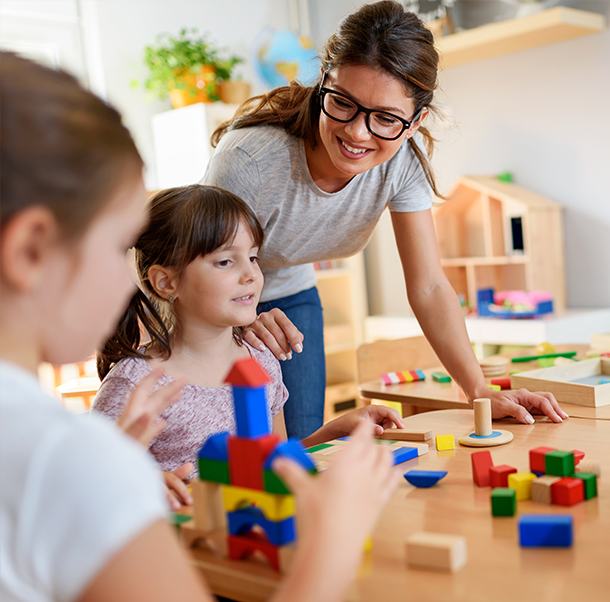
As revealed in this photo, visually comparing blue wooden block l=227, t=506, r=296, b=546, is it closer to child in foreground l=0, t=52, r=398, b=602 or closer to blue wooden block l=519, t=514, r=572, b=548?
child in foreground l=0, t=52, r=398, b=602

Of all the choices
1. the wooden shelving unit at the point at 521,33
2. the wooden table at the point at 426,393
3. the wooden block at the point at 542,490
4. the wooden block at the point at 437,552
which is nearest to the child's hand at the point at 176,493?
the wooden block at the point at 437,552

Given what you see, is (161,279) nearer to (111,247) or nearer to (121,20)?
(111,247)

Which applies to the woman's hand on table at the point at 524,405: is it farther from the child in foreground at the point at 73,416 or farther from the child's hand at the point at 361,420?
the child in foreground at the point at 73,416

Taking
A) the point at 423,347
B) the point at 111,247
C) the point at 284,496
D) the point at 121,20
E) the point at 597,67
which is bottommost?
the point at 423,347

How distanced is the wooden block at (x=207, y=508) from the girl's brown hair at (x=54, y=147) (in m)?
0.36

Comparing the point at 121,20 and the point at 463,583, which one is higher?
the point at 121,20

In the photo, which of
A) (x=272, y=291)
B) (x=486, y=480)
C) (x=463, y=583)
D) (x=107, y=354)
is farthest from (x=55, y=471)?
(x=272, y=291)

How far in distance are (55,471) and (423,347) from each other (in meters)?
1.74

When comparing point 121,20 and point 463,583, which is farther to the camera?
point 121,20

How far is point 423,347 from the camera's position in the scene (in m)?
2.13

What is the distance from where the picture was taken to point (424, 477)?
0.91 metres

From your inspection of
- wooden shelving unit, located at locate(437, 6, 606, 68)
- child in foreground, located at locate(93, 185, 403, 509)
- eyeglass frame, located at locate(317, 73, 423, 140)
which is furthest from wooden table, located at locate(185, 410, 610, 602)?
wooden shelving unit, located at locate(437, 6, 606, 68)

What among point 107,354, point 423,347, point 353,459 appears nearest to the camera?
point 353,459

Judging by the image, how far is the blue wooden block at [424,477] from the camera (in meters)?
0.91
